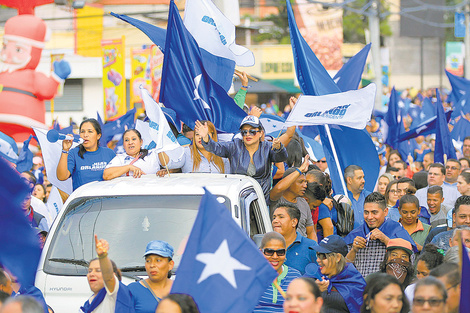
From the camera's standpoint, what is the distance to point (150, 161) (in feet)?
26.7

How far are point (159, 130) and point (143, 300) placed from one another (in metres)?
2.49

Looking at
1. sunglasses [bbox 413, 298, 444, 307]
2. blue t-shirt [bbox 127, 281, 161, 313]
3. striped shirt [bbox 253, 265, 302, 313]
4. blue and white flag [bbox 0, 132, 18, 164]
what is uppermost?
sunglasses [bbox 413, 298, 444, 307]

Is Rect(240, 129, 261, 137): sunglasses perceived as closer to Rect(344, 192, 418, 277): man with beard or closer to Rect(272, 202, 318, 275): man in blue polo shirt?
Rect(272, 202, 318, 275): man in blue polo shirt

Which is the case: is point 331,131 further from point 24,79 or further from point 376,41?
point 376,41

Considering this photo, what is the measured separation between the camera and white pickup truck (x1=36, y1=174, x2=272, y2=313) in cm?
611

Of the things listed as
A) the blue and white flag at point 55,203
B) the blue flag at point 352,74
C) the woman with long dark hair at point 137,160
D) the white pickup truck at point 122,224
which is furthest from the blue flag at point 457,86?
the white pickup truck at point 122,224

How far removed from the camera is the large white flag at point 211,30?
1013 centimetres

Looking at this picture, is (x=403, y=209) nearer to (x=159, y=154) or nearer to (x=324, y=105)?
(x=324, y=105)

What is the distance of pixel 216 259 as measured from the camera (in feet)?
16.6

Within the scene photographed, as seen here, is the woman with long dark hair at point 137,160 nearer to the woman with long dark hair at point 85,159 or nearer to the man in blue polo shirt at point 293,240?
the woman with long dark hair at point 85,159

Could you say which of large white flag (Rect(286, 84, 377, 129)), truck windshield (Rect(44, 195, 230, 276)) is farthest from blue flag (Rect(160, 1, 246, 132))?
truck windshield (Rect(44, 195, 230, 276))

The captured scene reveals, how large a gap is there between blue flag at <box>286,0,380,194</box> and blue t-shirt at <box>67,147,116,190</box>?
317 centimetres

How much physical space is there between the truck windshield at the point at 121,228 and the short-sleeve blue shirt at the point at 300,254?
34.7 inches

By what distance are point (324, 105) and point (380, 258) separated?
2.43 meters
